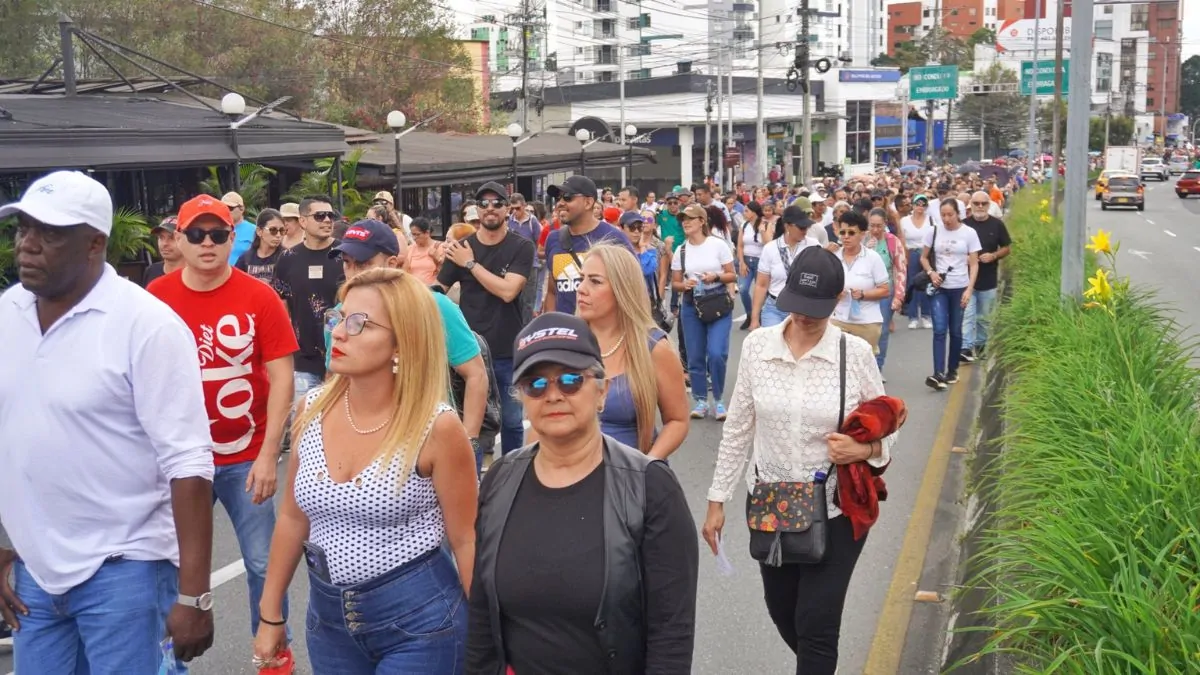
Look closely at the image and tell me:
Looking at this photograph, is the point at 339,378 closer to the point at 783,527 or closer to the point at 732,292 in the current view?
the point at 783,527

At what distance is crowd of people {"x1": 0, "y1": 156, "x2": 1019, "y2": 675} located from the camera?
2980 mm

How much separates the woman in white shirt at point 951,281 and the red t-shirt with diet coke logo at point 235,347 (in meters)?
8.42

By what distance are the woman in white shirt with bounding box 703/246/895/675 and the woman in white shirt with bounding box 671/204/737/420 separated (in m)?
5.62

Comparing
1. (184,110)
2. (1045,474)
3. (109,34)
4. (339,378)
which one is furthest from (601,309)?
(109,34)

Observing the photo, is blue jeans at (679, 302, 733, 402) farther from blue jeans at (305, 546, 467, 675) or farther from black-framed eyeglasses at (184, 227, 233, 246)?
blue jeans at (305, 546, 467, 675)

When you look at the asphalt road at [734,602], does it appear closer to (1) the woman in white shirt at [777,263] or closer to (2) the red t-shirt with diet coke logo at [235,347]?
(2) the red t-shirt with diet coke logo at [235,347]

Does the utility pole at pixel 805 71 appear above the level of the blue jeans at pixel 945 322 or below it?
above

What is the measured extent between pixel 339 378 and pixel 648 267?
7.15 metres

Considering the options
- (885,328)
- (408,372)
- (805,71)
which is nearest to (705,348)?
(885,328)

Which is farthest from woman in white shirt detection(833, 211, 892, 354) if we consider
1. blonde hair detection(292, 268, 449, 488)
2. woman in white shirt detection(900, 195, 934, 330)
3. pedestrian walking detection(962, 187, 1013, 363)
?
blonde hair detection(292, 268, 449, 488)

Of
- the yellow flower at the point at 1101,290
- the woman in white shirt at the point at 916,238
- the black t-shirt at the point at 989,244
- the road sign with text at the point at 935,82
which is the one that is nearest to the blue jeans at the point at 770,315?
the yellow flower at the point at 1101,290

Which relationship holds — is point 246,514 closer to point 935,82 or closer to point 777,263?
point 777,263

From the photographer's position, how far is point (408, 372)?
3.62m

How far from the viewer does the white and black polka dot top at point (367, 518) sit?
344 centimetres
